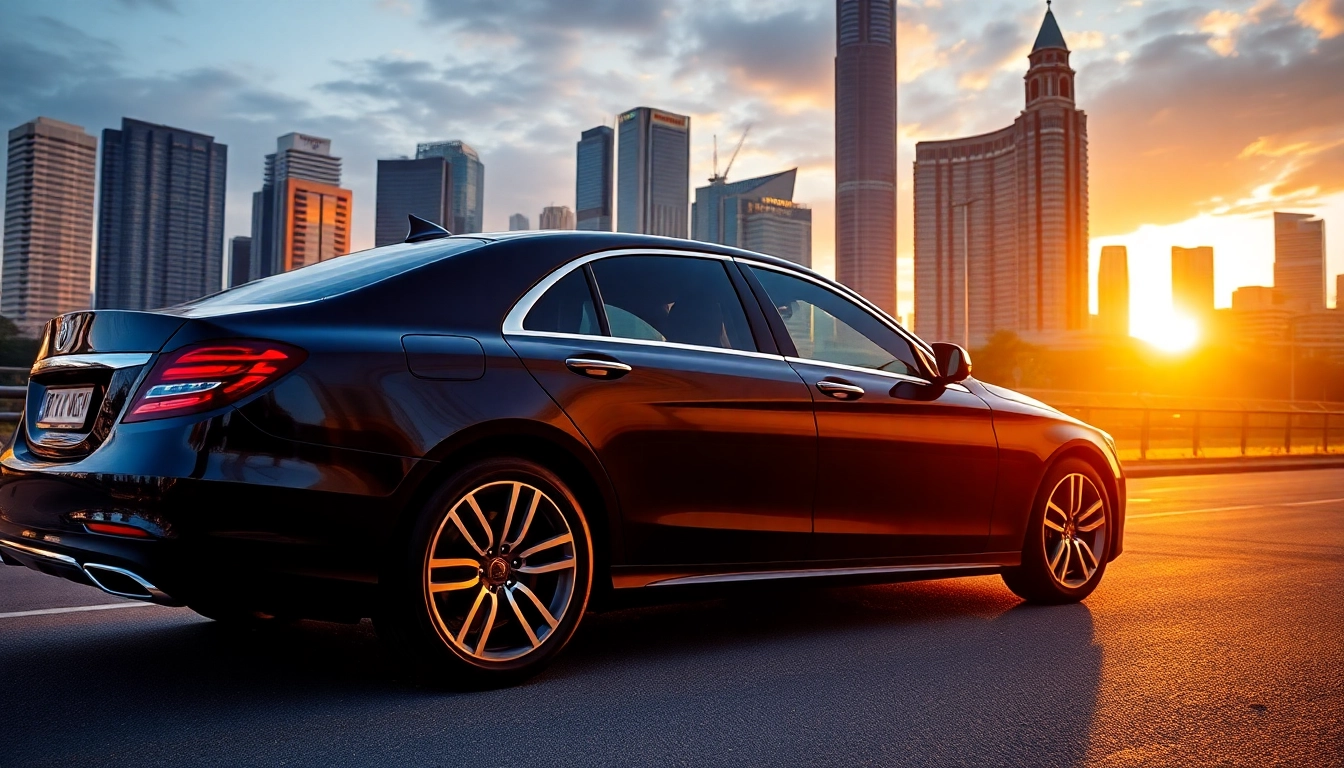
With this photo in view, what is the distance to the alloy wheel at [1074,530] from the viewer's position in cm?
566

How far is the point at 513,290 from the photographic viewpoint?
3.93m

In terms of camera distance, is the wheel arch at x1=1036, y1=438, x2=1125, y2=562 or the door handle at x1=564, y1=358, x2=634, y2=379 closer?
the door handle at x1=564, y1=358, x2=634, y2=379

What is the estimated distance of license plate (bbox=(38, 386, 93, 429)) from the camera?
11.5ft

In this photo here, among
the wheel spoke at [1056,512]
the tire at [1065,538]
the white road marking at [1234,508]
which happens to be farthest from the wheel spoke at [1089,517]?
the white road marking at [1234,508]

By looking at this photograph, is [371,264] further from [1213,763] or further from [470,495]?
[1213,763]

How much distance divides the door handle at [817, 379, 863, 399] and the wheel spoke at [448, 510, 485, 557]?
1684 millimetres

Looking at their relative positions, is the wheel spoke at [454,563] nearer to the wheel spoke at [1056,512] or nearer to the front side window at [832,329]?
the front side window at [832,329]

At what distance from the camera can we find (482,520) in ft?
11.9

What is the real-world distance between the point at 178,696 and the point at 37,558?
1.98 feet

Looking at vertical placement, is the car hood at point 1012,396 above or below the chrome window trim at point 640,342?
below

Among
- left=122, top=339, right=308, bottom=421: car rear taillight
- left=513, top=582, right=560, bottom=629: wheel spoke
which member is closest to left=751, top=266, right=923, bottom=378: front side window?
left=513, top=582, right=560, bottom=629: wheel spoke

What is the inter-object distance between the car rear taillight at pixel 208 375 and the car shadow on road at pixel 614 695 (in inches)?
36.1

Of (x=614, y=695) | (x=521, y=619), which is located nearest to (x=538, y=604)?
(x=521, y=619)

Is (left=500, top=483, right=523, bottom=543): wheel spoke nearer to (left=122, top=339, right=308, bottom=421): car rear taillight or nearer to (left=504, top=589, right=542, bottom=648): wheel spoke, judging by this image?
(left=504, top=589, right=542, bottom=648): wheel spoke
